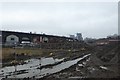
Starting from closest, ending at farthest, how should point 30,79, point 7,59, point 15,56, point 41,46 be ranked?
point 30,79
point 7,59
point 15,56
point 41,46

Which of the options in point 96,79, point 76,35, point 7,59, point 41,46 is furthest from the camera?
point 76,35

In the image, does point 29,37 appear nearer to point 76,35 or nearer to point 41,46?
point 41,46

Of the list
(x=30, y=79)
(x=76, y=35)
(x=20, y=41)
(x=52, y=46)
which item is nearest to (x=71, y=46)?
(x=52, y=46)

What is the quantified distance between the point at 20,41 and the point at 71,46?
19311 millimetres

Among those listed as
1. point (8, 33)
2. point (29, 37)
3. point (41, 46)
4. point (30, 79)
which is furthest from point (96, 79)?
point (29, 37)

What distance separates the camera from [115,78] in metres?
17.2

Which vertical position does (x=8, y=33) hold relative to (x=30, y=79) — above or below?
above

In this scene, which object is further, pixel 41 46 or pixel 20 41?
pixel 20 41

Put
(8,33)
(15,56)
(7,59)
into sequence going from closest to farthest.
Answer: (7,59) → (15,56) → (8,33)

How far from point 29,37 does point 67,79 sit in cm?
7318

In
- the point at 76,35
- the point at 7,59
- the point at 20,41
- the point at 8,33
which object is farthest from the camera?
the point at 76,35

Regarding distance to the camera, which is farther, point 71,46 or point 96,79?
point 71,46

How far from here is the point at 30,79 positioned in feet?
63.4

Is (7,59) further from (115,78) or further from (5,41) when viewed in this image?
(5,41)
